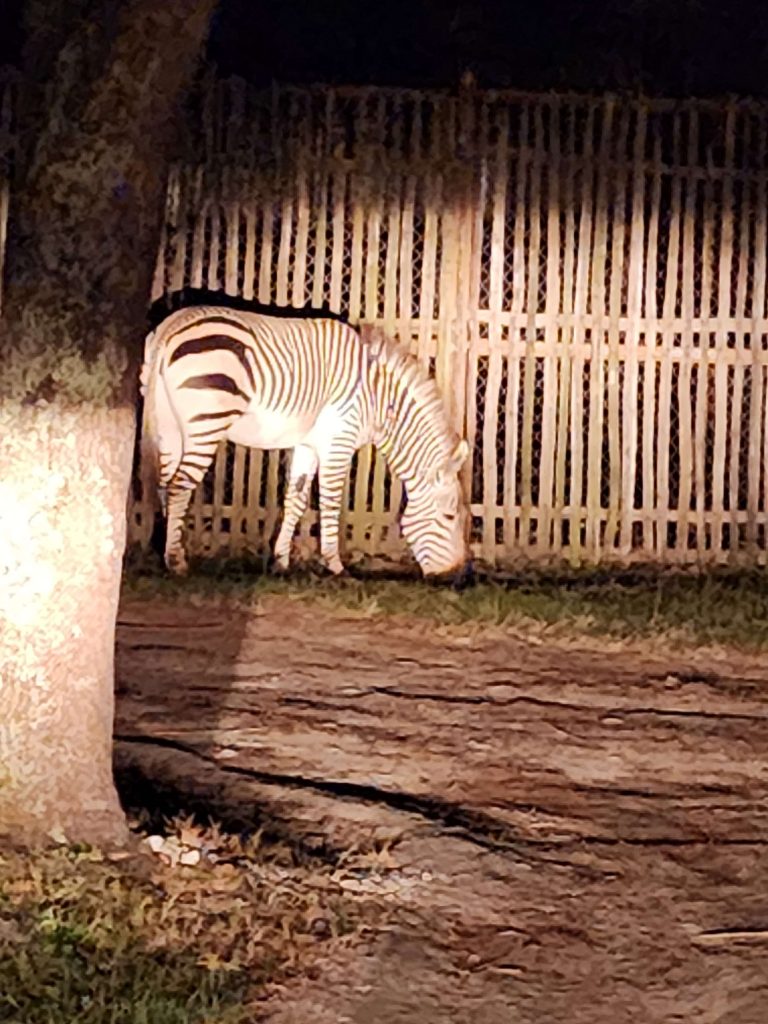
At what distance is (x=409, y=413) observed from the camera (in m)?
11.1

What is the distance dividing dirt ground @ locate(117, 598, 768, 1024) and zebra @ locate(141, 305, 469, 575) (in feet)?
3.89

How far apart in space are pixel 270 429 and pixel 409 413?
32.6 inches

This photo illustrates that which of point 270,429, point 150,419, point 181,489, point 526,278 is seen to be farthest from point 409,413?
point 150,419

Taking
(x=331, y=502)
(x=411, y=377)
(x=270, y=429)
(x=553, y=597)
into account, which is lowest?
(x=553, y=597)

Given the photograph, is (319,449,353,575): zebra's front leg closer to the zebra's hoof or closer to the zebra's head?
the zebra's head

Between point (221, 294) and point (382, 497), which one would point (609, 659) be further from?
point (221, 294)

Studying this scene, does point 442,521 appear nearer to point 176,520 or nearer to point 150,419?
point 176,520

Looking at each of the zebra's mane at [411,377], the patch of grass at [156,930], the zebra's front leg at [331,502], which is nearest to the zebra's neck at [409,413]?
the zebra's mane at [411,377]

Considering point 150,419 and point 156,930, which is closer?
point 156,930

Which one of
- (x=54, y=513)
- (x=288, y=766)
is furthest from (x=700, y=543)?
(x=54, y=513)

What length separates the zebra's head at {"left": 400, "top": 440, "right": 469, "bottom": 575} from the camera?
36.4 feet

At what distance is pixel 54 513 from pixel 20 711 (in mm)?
588

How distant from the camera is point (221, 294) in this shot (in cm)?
1140

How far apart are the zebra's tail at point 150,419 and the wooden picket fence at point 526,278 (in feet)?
0.74
